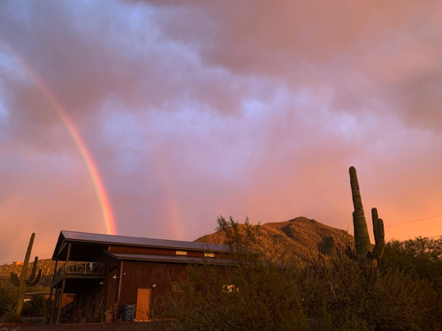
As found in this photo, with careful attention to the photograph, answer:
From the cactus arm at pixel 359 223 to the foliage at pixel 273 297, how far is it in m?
6.16

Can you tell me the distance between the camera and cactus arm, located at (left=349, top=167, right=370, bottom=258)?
16.6 meters

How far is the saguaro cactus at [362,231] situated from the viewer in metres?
16.0

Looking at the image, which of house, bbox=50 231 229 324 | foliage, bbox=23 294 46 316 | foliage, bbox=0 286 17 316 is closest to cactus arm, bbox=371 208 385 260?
house, bbox=50 231 229 324

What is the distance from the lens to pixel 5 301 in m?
40.8

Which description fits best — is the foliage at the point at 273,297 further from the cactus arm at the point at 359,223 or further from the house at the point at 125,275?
the house at the point at 125,275

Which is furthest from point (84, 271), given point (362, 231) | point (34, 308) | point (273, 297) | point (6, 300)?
point (273, 297)

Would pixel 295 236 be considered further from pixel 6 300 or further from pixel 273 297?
pixel 273 297

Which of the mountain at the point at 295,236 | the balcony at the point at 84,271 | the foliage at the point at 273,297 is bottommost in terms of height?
the foliage at the point at 273,297

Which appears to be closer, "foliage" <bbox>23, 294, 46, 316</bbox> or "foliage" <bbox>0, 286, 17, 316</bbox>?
"foliage" <bbox>0, 286, 17, 316</bbox>

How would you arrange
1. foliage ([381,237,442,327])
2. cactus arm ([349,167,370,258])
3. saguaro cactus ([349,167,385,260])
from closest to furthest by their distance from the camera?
foliage ([381,237,442,327])
saguaro cactus ([349,167,385,260])
cactus arm ([349,167,370,258])

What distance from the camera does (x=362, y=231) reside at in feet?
55.9

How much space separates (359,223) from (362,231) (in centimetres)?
47

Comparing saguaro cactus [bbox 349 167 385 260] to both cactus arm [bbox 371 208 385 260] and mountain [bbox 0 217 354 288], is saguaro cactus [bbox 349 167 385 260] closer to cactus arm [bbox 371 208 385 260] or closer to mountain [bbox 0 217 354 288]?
cactus arm [bbox 371 208 385 260]

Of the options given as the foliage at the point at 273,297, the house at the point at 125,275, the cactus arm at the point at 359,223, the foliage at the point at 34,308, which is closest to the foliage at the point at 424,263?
the cactus arm at the point at 359,223
